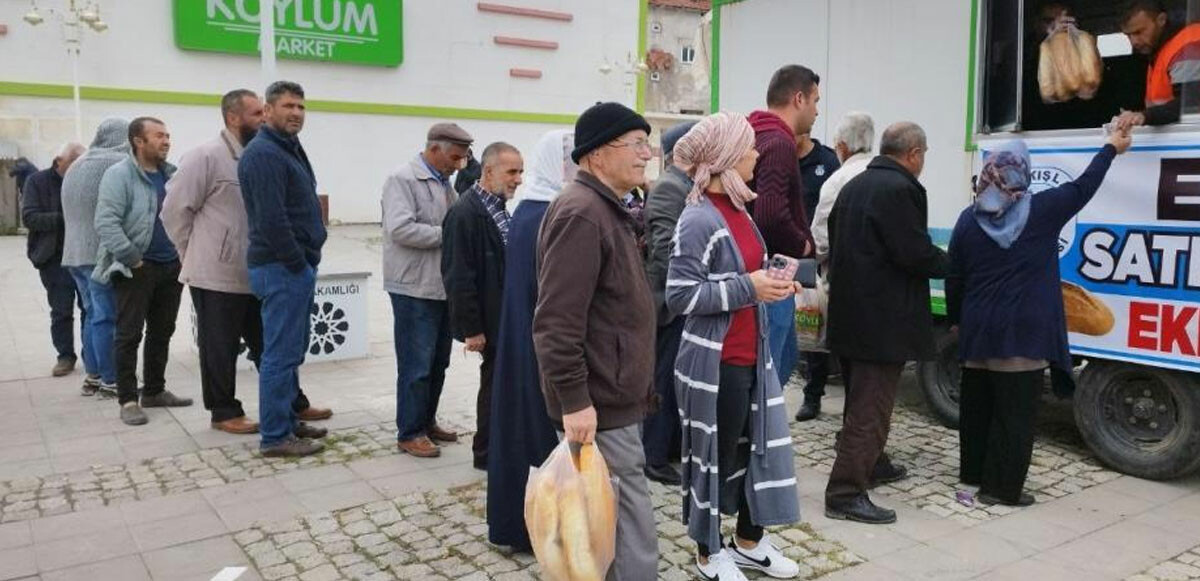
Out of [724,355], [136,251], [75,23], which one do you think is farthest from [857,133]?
[75,23]

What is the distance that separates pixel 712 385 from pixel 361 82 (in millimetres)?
23694

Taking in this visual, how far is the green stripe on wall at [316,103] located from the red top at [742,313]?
22.4 m

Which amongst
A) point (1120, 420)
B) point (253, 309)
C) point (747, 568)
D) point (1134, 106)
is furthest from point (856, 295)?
point (253, 309)

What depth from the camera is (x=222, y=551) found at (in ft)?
13.1

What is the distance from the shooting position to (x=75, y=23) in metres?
20.4

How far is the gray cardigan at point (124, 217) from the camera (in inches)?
224

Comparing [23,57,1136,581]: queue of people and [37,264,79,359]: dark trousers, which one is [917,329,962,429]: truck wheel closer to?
[23,57,1136,581]: queue of people

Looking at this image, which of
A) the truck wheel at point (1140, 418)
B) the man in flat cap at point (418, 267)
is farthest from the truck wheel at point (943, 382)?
the man in flat cap at point (418, 267)

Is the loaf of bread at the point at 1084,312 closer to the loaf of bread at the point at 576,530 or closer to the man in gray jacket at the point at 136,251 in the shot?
the loaf of bread at the point at 576,530

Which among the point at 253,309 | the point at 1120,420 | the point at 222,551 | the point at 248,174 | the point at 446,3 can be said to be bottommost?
the point at 222,551

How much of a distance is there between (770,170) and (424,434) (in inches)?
97.0

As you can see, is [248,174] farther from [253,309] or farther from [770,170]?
[770,170]

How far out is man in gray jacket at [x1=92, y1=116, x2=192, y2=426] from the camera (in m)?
5.75

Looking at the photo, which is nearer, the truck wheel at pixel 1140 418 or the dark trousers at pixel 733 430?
the dark trousers at pixel 733 430
